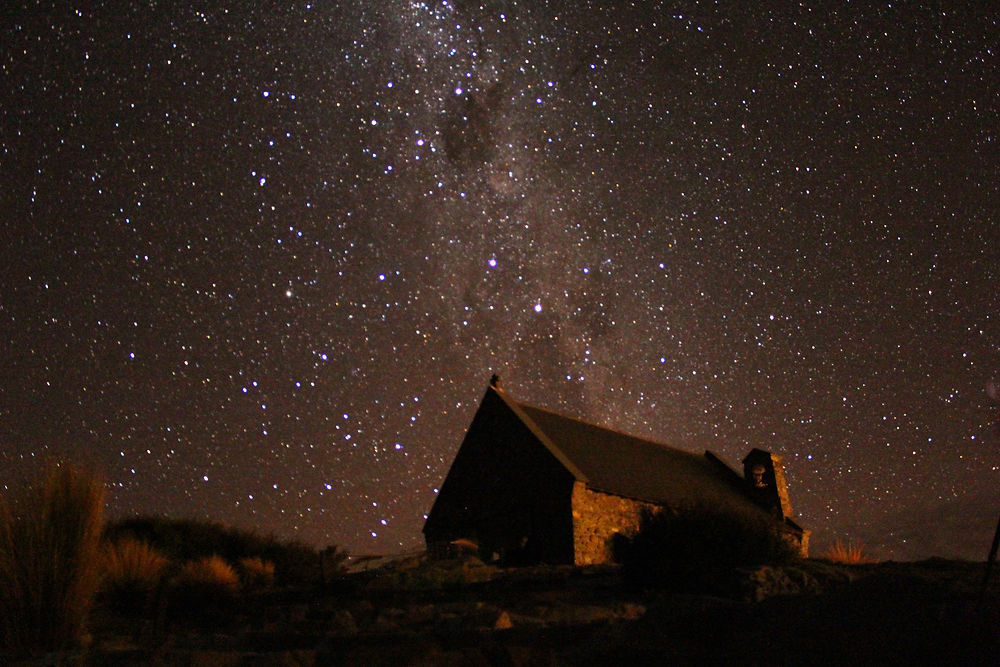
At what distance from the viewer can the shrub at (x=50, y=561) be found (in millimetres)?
7164

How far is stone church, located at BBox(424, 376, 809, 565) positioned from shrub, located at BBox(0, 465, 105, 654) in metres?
Answer: 11.8

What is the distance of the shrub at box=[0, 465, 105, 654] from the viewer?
7.16 meters

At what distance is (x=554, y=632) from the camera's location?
5.25 m

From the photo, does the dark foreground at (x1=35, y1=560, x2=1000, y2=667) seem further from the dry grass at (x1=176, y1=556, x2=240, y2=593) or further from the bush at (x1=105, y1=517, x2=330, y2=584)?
the bush at (x1=105, y1=517, x2=330, y2=584)

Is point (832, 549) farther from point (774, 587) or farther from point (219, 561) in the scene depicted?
point (219, 561)

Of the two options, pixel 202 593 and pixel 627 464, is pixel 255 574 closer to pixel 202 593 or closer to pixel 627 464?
pixel 202 593

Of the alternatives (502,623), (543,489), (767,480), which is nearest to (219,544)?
(543,489)

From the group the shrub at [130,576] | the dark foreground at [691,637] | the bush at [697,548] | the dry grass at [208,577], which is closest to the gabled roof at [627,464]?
the bush at [697,548]

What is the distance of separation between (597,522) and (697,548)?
7810 millimetres

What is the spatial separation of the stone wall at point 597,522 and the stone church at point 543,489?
3 cm

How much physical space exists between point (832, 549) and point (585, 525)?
6.03 metres

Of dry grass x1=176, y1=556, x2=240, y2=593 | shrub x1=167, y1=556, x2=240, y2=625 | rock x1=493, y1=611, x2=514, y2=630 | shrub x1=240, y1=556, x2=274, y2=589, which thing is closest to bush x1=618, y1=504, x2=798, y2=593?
rock x1=493, y1=611, x2=514, y2=630

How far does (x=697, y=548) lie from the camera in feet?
40.2

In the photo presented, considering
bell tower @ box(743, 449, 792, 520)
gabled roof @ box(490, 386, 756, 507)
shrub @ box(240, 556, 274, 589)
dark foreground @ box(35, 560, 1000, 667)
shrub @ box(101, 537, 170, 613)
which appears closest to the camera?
dark foreground @ box(35, 560, 1000, 667)
